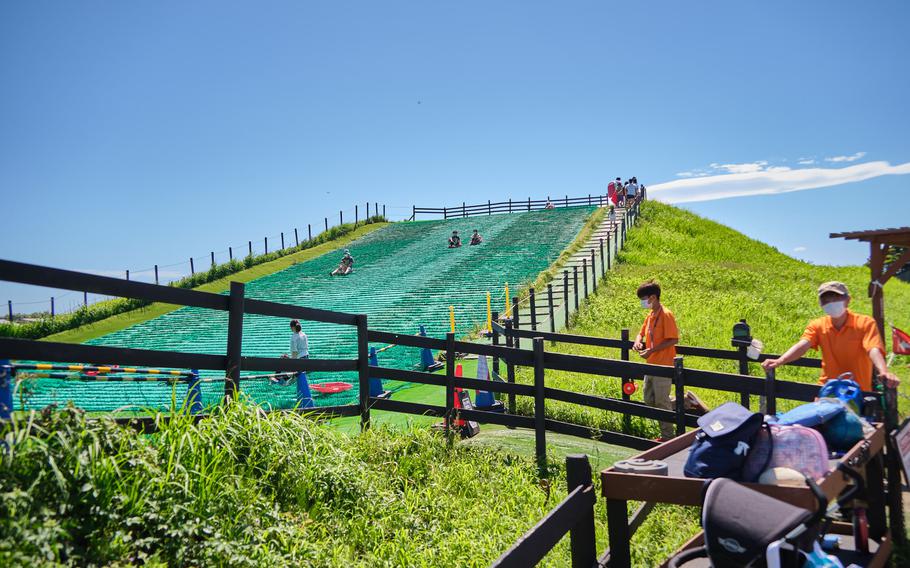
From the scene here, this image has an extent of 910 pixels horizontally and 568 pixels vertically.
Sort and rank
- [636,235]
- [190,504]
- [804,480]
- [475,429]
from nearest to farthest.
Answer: [804,480] < [190,504] < [475,429] < [636,235]

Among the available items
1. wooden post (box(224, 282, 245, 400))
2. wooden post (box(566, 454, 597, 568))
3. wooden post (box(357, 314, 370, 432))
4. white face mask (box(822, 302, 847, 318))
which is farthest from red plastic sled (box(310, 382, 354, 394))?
wooden post (box(566, 454, 597, 568))

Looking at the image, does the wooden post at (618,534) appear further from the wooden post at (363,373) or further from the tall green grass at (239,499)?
the wooden post at (363,373)

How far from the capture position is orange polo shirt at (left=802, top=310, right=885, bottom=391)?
17.5 feet

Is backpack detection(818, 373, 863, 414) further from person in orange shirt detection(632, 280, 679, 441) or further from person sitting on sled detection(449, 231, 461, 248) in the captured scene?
person sitting on sled detection(449, 231, 461, 248)

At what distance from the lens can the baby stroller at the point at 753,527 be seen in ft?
8.57

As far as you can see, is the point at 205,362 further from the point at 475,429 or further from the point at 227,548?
the point at 475,429

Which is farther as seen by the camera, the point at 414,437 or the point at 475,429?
the point at 475,429

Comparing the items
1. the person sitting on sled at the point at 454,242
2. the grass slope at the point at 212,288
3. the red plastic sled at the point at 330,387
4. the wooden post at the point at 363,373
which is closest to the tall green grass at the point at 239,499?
the wooden post at the point at 363,373

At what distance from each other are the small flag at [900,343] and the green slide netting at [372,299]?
8.67 meters

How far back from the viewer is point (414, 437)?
20.7ft

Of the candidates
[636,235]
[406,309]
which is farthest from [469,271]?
[636,235]

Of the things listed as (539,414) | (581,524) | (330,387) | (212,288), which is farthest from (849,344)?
(212,288)

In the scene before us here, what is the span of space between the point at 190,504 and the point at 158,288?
1782mm

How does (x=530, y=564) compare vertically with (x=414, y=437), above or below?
above
